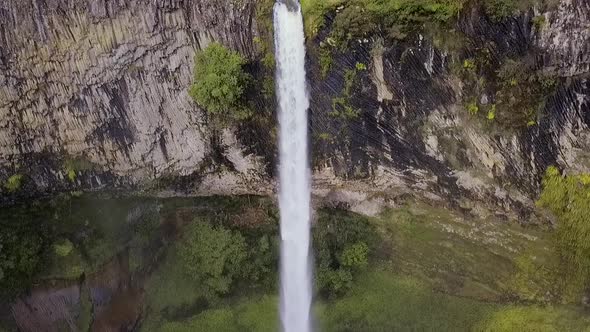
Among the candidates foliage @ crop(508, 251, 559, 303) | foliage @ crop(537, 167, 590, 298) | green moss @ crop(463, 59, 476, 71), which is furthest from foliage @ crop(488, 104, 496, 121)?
foliage @ crop(508, 251, 559, 303)

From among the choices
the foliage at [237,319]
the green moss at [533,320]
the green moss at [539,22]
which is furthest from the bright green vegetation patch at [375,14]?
the foliage at [237,319]

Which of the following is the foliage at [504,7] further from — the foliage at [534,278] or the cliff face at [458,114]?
the foliage at [534,278]

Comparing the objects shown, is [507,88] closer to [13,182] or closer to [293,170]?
[293,170]

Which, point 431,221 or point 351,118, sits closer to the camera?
point 351,118

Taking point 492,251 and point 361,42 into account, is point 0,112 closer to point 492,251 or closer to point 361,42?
point 361,42

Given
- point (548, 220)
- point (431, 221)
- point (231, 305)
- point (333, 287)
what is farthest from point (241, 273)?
point (548, 220)

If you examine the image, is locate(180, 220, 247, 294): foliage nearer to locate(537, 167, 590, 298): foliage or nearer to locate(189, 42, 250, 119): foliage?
locate(189, 42, 250, 119): foliage
